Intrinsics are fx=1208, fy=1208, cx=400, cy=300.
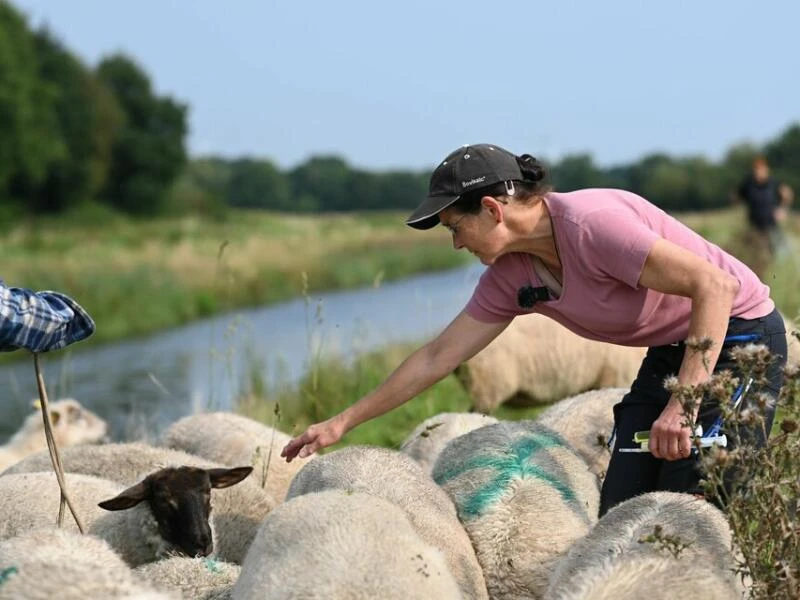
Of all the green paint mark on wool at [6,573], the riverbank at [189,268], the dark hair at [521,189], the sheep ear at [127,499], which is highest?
the dark hair at [521,189]

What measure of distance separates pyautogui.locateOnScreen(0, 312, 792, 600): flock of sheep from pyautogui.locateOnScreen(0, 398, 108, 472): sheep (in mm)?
1623

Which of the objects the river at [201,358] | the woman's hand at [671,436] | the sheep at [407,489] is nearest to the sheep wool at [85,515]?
the sheep at [407,489]

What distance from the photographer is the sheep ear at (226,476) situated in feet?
15.6

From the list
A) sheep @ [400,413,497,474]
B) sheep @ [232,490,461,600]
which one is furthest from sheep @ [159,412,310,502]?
sheep @ [232,490,461,600]

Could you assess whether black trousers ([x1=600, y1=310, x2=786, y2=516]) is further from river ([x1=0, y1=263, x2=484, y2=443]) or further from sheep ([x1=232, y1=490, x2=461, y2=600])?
river ([x1=0, y1=263, x2=484, y2=443])

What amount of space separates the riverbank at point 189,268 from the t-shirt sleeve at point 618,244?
1423 cm

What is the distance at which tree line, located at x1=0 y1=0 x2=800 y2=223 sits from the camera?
53406mm

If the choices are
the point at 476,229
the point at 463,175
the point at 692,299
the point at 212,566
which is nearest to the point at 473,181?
the point at 463,175

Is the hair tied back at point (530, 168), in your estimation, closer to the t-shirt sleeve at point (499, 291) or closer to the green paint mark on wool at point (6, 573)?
the t-shirt sleeve at point (499, 291)

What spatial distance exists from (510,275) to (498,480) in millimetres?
764

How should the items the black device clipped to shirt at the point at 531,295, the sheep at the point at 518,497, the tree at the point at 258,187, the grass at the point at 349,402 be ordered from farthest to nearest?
the tree at the point at 258,187 → the grass at the point at 349,402 → the black device clipped to shirt at the point at 531,295 → the sheep at the point at 518,497

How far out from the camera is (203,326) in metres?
24.4

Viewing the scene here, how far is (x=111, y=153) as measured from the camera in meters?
70.0

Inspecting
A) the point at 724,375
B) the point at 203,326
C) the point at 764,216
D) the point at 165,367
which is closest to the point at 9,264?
the point at 203,326
